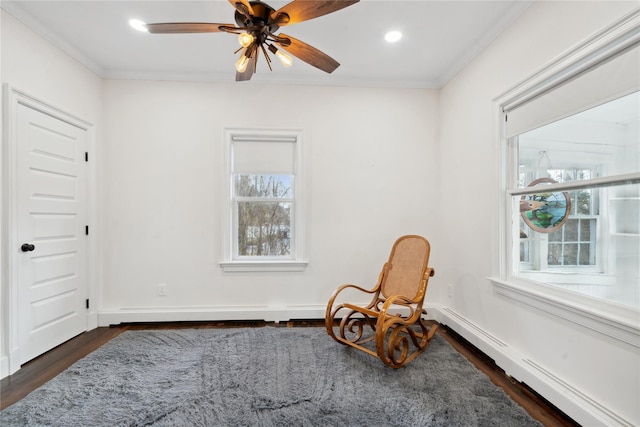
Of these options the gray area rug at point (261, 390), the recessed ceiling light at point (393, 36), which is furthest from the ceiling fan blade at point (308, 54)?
the gray area rug at point (261, 390)

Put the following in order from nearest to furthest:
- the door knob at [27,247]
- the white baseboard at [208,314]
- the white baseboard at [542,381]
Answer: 1. the white baseboard at [542,381]
2. the door knob at [27,247]
3. the white baseboard at [208,314]

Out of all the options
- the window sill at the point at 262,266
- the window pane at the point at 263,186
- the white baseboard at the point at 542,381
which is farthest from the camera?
the window pane at the point at 263,186

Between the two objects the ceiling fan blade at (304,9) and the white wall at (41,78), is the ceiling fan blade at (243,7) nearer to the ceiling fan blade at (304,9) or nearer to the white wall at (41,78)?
the ceiling fan blade at (304,9)

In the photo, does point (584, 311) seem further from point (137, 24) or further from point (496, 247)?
point (137, 24)

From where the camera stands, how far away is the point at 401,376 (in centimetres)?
201

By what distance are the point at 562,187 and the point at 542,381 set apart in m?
1.26

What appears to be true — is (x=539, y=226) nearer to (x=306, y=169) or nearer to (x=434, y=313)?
(x=434, y=313)

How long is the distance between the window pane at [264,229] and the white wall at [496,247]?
1803 millimetres

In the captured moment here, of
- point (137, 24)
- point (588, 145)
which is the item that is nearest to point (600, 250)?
point (588, 145)

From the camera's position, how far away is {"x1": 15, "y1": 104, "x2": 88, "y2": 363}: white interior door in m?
2.21

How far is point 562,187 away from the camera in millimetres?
1782

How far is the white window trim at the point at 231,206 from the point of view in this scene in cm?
313

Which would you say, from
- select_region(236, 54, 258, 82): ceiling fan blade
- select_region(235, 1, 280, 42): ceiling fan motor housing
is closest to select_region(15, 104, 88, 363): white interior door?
select_region(236, 54, 258, 82): ceiling fan blade

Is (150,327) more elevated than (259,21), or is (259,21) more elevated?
(259,21)
